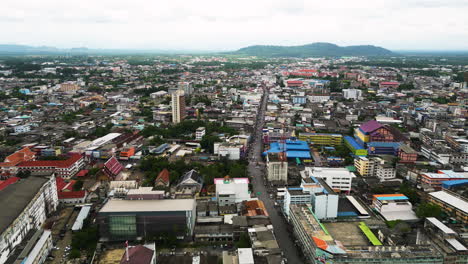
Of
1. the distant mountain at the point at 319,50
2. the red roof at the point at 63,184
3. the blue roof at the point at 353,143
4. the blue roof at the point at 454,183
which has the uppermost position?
the distant mountain at the point at 319,50

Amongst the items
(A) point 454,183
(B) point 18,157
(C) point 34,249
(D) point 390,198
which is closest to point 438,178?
(A) point 454,183

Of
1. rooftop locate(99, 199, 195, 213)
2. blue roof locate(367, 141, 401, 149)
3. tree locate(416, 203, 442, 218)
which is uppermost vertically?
blue roof locate(367, 141, 401, 149)

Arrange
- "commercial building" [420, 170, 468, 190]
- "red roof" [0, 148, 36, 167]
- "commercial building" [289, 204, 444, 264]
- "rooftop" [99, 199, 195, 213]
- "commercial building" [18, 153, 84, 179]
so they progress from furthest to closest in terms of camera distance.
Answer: "red roof" [0, 148, 36, 167] < "commercial building" [18, 153, 84, 179] < "commercial building" [420, 170, 468, 190] < "rooftop" [99, 199, 195, 213] < "commercial building" [289, 204, 444, 264]

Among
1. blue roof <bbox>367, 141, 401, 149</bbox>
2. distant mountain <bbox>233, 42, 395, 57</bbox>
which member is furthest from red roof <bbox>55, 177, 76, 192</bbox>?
distant mountain <bbox>233, 42, 395, 57</bbox>

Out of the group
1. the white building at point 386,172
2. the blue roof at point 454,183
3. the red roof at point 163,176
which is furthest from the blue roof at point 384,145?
the red roof at point 163,176

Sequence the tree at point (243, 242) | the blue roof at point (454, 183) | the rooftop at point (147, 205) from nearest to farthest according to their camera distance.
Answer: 1. the tree at point (243, 242)
2. the rooftop at point (147, 205)
3. the blue roof at point (454, 183)

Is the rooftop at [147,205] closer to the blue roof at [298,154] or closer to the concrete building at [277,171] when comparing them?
the concrete building at [277,171]

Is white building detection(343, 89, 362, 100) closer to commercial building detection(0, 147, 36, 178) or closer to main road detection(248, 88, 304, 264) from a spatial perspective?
main road detection(248, 88, 304, 264)
